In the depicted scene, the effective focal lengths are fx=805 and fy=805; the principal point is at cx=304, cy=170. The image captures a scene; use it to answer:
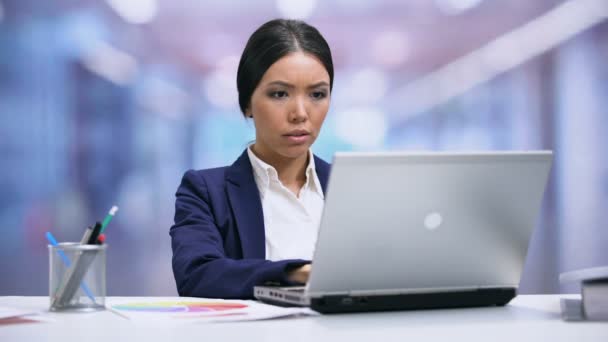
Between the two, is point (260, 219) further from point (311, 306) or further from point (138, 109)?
point (138, 109)

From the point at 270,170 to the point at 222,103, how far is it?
4.10ft

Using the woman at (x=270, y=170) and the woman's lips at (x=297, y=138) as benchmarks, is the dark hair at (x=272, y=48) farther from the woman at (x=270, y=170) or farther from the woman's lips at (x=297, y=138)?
the woman's lips at (x=297, y=138)

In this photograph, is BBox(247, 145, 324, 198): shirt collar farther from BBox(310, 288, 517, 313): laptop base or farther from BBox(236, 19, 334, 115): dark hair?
BBox(310, 288, 517, 313): laptop base

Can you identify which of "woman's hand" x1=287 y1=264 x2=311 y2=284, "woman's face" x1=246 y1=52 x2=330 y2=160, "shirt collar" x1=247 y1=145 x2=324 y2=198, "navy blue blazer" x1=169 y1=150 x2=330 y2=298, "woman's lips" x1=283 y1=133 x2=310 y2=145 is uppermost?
"woman's face" x1=246 y1=52 x2=330 y2=160

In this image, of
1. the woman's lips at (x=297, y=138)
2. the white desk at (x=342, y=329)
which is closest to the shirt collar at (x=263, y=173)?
the woman's lips at (x=297, y=138)

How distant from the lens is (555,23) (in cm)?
354

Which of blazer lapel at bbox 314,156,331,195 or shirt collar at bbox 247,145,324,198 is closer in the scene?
shirt collar at bbox 247,145,324,198

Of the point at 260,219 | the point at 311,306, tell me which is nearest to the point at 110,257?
the point at 260,219

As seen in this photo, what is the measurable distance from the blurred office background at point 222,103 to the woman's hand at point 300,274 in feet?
6.60

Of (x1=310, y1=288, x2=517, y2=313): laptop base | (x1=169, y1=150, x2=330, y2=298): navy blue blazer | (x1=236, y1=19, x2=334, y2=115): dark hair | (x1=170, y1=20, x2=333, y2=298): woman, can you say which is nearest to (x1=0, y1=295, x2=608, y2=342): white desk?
(x1=310, y1=288, x2=517, y2=313): laptop base

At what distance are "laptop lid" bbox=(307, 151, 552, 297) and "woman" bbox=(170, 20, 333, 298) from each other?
0.82 metres

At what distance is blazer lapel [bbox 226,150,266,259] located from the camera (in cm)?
212

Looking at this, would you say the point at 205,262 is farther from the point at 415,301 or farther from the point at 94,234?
the point at 415,301

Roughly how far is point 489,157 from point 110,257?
248cm
